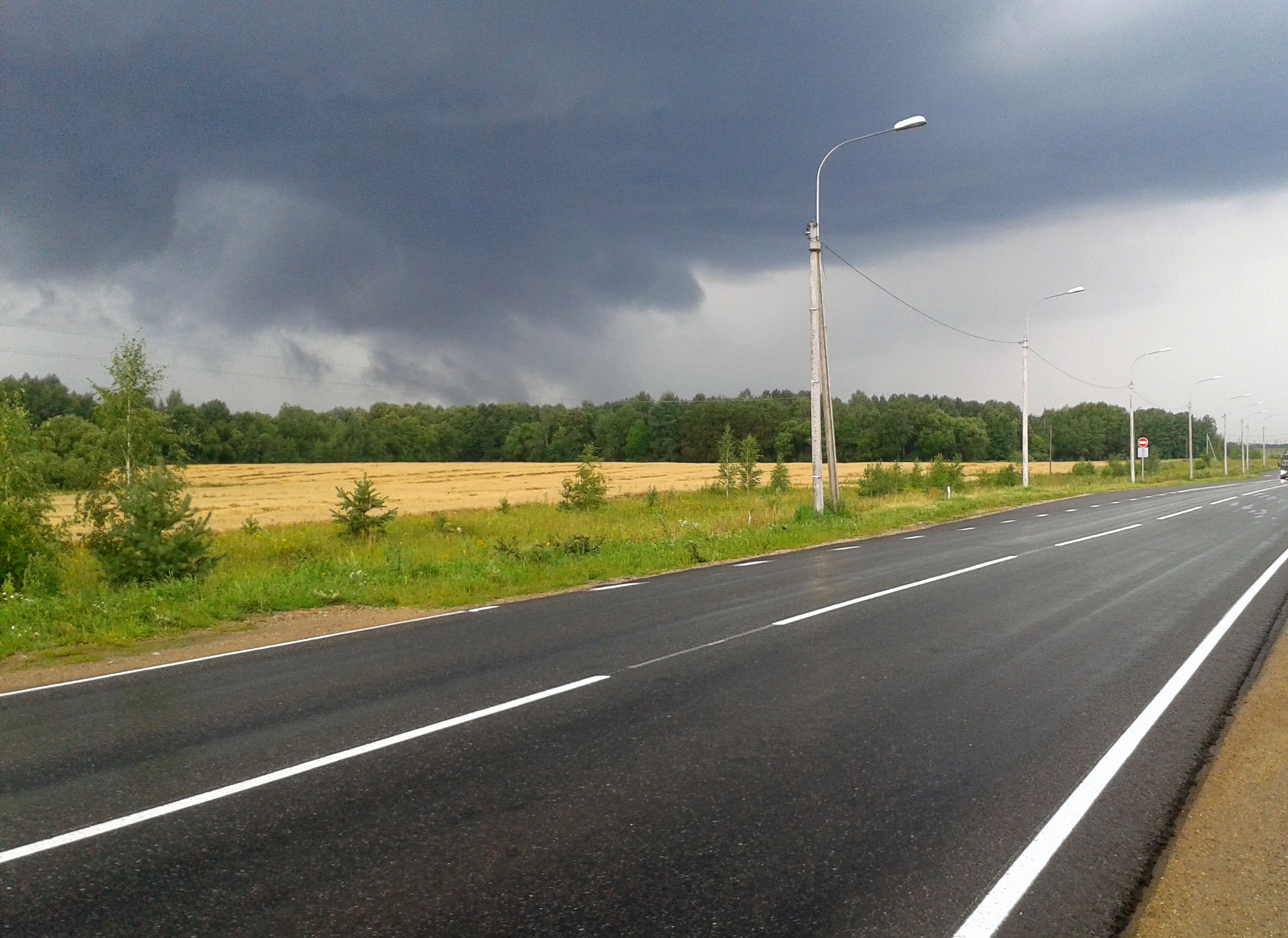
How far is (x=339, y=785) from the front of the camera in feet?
16.2

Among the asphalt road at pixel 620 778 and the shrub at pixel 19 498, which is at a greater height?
the shrub at pixel 19 498

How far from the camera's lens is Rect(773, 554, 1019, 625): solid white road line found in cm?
1036

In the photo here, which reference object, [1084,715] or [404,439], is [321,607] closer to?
[1084,715]

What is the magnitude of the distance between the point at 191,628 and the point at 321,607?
73.6 inches

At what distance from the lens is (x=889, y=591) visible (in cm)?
1242

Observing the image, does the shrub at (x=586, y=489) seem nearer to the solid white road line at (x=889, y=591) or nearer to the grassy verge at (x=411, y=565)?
the grassy verge at (x=411, y=565)

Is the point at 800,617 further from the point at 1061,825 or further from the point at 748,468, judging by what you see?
the point at 748,468

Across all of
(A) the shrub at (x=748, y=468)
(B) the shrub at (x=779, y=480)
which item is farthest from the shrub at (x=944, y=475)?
(A) the shrub at (x=748, y=468)

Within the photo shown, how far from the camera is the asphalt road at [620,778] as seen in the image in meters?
3.58

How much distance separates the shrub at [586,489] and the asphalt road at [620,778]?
28.1 m

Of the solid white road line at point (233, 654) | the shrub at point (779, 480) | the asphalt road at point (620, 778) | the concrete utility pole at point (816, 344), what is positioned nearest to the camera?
the asphalt road at point (620, 778)

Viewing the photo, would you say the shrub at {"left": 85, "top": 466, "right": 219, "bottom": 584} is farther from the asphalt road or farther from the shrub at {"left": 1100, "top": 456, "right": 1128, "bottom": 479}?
the shrub at {"left": 1100, "top": 456, "right": 1128, "bottom": 479}

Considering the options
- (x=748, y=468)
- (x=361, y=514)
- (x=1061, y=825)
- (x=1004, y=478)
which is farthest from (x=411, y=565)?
(x=1004, y=478)

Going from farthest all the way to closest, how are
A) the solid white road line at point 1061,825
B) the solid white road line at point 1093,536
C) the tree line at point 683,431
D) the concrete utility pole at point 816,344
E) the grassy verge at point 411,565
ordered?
the tree line at point 683,431
the concrete utility pole at point 816,344
the solid white road line at point 1093,536
the grassy verge at point 411,565
the solid white road line at point 1061,825
